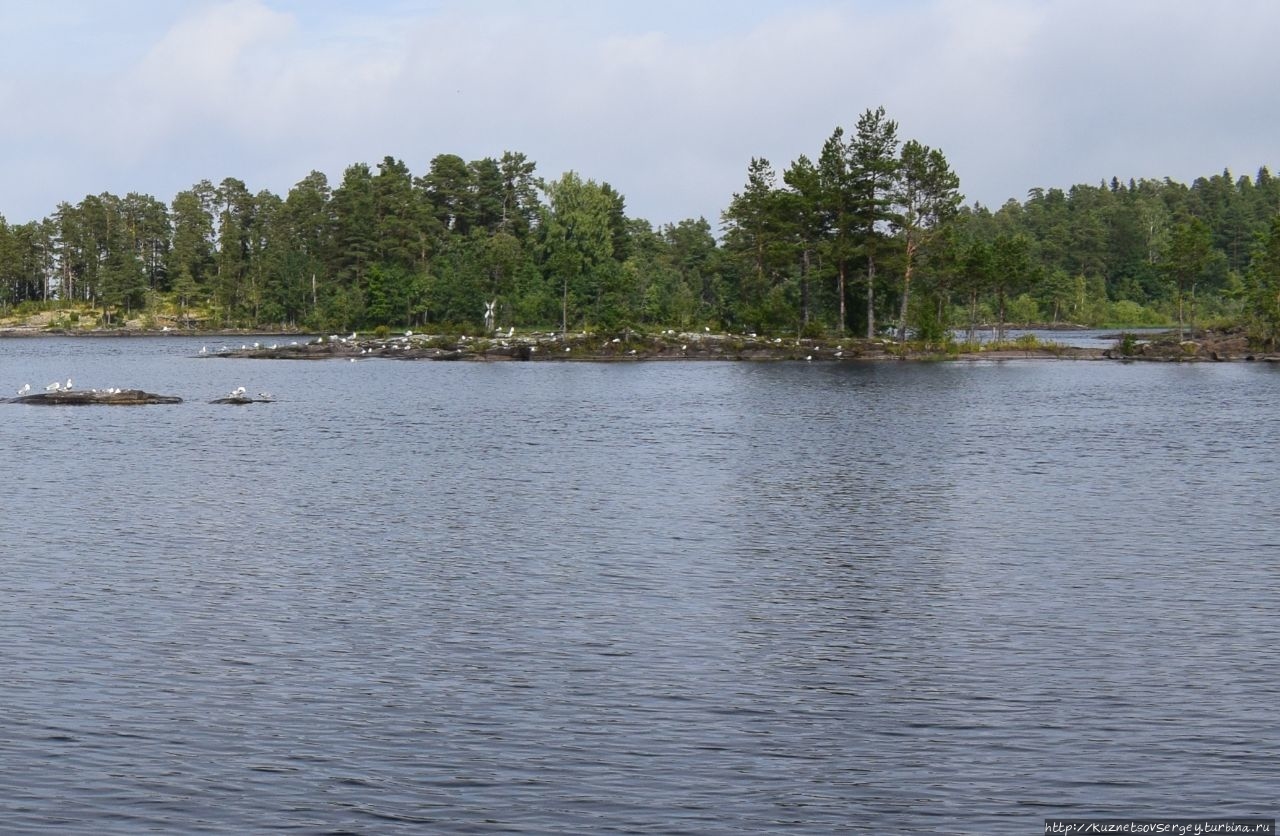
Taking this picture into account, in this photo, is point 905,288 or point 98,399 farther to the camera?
point 905,288

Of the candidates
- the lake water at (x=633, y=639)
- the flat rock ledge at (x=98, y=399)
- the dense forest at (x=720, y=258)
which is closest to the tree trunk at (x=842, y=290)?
the dense forest at (x=720, y=258)

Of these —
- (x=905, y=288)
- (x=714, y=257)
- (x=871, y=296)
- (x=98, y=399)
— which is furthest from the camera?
(x=714, y=257)

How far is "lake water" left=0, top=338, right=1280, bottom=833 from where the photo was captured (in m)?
17.0

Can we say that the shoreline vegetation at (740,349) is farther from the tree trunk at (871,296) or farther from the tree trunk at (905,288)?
the tree trunk at (871,296)

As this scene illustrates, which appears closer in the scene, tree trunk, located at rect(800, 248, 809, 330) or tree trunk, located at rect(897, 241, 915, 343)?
tree trunk, located at rect(897, 241, 915, 343)

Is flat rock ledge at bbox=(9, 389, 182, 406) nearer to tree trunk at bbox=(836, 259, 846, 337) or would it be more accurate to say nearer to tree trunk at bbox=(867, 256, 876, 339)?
tree trunk at bbox=(836, 259, 846, 337)

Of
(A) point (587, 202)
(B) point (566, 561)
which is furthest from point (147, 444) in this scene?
(A) point (587, 202)

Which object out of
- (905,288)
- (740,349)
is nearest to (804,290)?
(740,349)

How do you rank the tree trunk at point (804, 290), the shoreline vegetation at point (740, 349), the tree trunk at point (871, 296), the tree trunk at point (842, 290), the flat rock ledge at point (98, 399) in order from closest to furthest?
the flat rock ledge at point (98, 399), the tree trunk at point (871, 296), the shoreline vegetation at point (740, 349), the tree trunk at point (842, 290), the tree trunk at point (804, 290)

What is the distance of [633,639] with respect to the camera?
79.4 feet

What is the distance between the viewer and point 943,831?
51.5 feet

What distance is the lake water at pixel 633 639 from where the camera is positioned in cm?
1697

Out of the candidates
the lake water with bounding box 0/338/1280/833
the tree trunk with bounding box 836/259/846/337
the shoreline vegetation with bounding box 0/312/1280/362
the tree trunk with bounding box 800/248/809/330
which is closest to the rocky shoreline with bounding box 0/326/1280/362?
the shoreline vegetation with bounding box 0/312/1280/362

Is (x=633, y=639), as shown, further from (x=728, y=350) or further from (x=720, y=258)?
(x=720, y=258)
